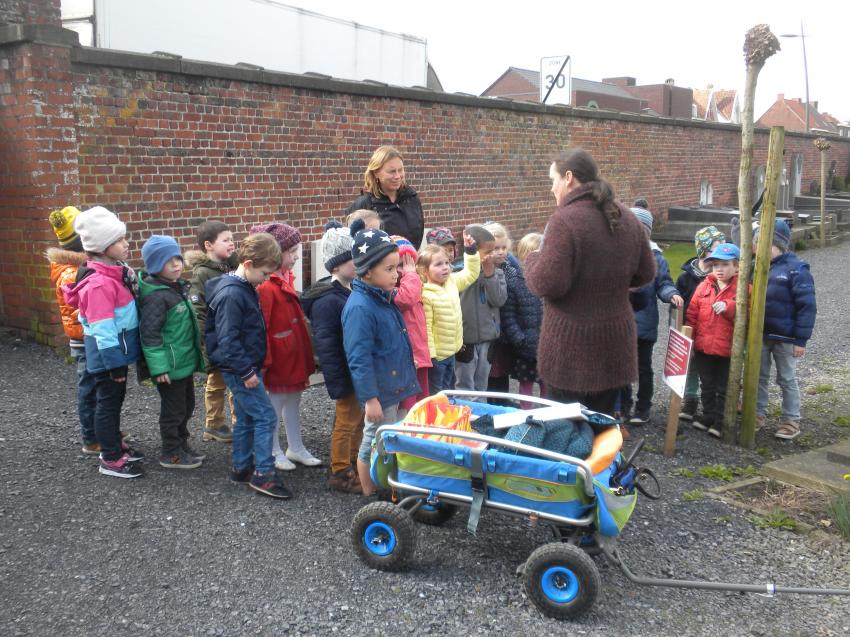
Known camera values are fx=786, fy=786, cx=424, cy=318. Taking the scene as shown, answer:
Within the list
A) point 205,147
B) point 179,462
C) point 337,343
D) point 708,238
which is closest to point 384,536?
point 337,343

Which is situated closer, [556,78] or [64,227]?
[64,227]

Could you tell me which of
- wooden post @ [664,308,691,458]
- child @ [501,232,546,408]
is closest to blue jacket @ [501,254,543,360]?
child @ [501,232,546,408]

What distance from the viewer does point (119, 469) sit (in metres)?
4.81

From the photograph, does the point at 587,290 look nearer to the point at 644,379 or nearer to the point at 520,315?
the point at 520,315

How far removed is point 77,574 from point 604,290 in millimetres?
2954

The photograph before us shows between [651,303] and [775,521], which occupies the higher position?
[651,303]

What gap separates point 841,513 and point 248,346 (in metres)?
3.50

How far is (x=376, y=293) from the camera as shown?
4.37 metres

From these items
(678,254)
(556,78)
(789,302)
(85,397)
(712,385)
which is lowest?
(712,385)

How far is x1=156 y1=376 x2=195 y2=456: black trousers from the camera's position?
16.0 ft

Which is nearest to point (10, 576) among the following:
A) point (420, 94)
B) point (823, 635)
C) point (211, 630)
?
point (211, 630)

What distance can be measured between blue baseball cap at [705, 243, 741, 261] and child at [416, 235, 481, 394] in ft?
6.75

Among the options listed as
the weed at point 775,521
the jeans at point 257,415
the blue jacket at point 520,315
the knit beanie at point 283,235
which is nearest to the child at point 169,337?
the jeans at point 257,415

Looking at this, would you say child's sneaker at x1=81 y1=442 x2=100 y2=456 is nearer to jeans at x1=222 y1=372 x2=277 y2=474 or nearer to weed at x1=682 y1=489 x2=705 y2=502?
jeans at x1=222 y1=372 x2=277 y2=474
